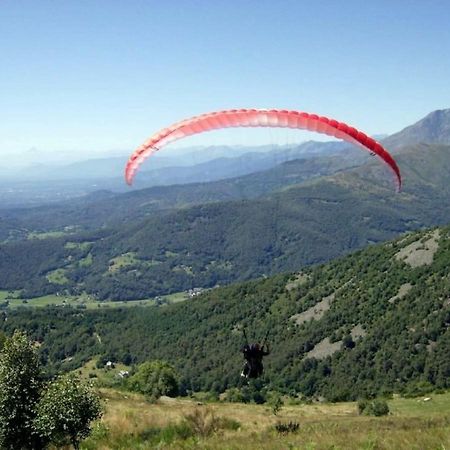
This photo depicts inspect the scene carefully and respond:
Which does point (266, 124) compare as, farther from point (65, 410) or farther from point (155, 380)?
point (155, 380)

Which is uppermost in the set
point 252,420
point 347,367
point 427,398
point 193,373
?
point 252,420

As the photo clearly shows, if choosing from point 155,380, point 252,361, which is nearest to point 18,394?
point 252,361

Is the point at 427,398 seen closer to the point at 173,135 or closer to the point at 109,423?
the point at 109,423

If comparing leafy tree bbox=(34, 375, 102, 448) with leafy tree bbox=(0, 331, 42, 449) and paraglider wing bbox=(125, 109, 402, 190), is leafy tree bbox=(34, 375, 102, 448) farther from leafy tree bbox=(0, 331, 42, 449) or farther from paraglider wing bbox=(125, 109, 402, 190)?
paraglider wing bbox=(125, 109, 402, 190)

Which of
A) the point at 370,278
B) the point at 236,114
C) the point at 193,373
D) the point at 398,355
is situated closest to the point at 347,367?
the point at 398,355

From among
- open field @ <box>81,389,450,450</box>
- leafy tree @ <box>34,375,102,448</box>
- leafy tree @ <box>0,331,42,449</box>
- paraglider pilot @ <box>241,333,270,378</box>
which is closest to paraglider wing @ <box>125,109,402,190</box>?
paraglider pilot @ <box>241,333,270,378</box>

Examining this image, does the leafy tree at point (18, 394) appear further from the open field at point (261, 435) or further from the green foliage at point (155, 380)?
the green foliage at point (155, 380)
